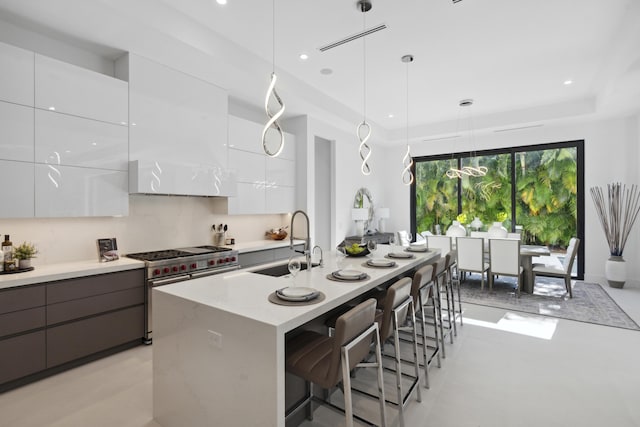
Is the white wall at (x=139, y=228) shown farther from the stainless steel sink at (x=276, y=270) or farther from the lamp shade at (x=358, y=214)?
the lamp shade at (x=358, y=214)

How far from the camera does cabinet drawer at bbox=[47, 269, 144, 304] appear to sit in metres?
2.63

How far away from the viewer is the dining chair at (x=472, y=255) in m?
5.30

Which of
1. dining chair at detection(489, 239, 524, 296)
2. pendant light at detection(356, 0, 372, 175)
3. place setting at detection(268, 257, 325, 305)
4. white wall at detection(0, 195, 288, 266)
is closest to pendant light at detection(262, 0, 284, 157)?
pendant light at detection(356, 0, 372, 175)

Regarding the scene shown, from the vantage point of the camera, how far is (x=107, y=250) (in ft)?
10.6

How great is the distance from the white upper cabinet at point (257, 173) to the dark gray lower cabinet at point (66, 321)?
5.77 ft

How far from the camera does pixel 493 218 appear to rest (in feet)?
22.8

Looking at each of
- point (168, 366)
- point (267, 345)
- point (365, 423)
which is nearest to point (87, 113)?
point (168, 366)

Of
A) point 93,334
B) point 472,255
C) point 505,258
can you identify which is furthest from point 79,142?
point 505,258

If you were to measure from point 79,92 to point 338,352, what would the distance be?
10.2ft

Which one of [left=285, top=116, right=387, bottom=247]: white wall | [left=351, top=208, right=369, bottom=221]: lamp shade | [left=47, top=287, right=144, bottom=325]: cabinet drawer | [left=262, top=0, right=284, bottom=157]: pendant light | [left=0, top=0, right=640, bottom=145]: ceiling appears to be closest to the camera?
[left=262, top=0, right=284, bottom=157]: pendant light

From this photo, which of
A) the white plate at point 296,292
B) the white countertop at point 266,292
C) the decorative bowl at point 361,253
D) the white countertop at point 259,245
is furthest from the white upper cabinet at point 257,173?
the white plate at point 296,292

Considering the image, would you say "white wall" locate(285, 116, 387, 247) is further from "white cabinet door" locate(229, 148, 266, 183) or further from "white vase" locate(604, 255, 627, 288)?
"white vase" locate(604, 255, 627, 288)

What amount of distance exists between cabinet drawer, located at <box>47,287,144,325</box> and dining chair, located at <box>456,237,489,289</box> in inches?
185

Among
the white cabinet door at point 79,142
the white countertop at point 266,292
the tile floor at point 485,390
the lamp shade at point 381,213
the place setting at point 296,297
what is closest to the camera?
the white countertop at point 266,292
